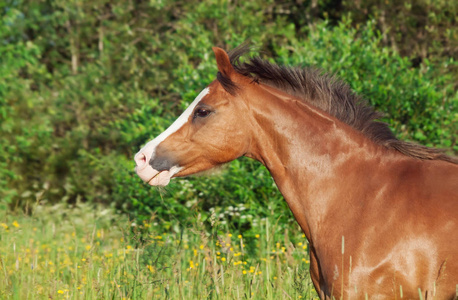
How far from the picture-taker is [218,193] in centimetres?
739

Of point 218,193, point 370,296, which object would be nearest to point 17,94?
point 218,193

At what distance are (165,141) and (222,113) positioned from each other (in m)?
0.41

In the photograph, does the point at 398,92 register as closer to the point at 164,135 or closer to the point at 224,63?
the point at 224,63

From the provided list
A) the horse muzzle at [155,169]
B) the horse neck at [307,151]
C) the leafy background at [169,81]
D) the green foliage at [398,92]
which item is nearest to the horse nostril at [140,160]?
the horse muzzle at [155,169]

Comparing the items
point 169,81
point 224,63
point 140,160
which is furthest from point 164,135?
point 169,81

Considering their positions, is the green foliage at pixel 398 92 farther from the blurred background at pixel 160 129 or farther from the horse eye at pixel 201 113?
the horse eye at pixel 201 113

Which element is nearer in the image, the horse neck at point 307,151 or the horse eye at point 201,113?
the horse neck at point 307,151

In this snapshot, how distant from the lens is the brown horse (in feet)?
9.60

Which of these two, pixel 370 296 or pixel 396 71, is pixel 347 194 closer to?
pixel 370 296

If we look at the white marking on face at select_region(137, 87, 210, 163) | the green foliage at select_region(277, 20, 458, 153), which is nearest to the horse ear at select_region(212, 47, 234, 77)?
the white marking on face at select_region(137, 87, 210, 163)

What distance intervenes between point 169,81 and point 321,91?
29.4 feet

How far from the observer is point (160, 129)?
771 centimetres

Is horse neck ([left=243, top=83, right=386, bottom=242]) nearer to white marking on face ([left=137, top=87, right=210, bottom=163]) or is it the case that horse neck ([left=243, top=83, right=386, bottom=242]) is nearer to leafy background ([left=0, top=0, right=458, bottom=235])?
white marking on face ([left=137, top=87, right=210, bottom=163])

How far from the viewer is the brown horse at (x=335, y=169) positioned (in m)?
2.93
